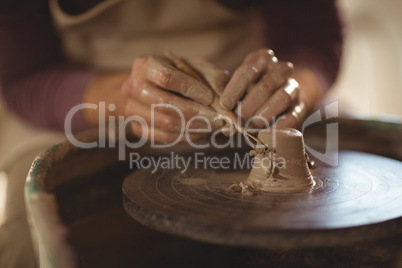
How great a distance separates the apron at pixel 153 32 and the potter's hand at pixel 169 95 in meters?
0.54

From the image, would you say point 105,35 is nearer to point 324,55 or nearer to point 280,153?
point 324,55

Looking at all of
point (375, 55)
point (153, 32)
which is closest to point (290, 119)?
point (153, 32)

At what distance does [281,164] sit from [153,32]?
0.89 m

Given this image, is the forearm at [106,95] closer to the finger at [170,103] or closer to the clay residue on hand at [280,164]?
the finger at [170,103]

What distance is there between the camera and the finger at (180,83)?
0.97 meters

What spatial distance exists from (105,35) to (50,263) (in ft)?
3.45

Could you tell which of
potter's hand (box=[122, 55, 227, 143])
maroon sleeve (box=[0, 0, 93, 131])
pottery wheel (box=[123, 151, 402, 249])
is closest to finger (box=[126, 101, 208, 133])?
potter's hand (box=[122, 55, 227, 143])

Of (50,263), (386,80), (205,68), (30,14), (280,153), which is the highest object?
(30,14)

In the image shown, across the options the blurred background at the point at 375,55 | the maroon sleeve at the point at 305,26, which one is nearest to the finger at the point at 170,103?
the maroon sleeve at the point at 305,26

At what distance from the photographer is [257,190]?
35.6 inches

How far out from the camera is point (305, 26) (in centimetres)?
177

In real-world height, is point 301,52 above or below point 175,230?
above

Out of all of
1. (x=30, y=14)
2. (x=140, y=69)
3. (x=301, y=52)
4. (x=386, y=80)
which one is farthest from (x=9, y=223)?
(x=386, y=80)

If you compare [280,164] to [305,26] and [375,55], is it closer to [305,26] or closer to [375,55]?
[305,26]
